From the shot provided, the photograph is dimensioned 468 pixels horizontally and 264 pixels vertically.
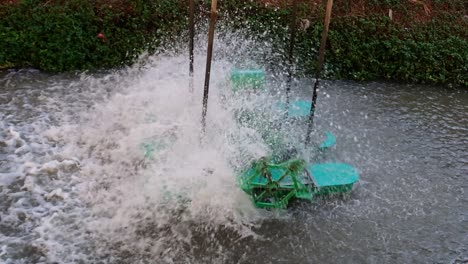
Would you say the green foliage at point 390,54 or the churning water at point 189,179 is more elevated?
the green foliage at point 390,54

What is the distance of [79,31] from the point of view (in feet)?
32.8

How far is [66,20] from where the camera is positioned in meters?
9.98

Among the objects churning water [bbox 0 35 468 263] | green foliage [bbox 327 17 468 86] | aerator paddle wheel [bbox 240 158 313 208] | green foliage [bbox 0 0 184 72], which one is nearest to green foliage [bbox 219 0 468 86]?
green foliage [bbox 327 17 468 86]

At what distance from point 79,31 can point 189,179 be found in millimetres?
5024

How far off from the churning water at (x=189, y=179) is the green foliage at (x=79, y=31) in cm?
46

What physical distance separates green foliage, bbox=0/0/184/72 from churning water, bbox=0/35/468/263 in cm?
46

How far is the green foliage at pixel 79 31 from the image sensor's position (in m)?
9.77

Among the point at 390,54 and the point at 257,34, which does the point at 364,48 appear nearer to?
the point at 390,54

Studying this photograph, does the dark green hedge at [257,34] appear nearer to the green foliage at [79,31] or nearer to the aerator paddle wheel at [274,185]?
the green foliage at [79,31]

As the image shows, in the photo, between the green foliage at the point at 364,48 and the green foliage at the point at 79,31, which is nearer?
the green foliage at the point at 79,31

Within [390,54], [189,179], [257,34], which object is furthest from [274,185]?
[390,54]

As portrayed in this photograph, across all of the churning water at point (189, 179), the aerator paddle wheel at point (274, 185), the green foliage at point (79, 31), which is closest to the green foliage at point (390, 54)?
the churning water at point (189, 179)

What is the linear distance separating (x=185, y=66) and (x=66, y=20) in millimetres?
2748

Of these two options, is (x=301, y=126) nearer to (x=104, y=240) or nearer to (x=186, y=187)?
(x=186, y=187)
